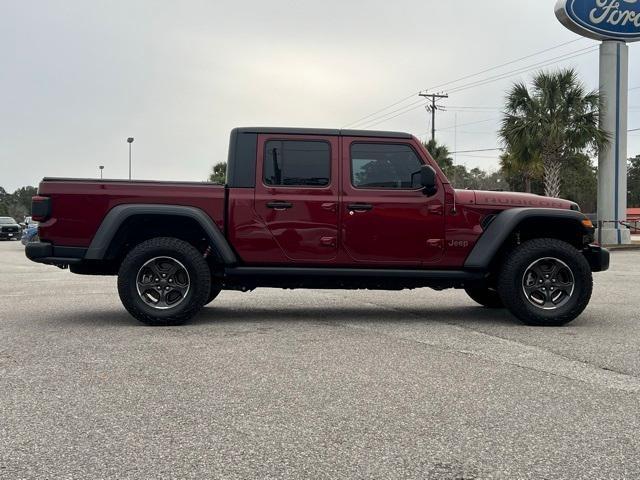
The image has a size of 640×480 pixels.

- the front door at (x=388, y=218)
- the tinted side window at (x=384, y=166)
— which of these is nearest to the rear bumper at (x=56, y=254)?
the front door at (x=388, y=218)

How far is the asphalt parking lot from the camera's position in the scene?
9.66 ft

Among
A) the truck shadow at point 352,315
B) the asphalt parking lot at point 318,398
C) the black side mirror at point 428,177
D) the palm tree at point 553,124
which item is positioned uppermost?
the palm tree at point 553,124

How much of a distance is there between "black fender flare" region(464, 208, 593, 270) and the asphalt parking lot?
27.4 inches

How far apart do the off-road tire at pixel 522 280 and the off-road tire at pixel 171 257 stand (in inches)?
120

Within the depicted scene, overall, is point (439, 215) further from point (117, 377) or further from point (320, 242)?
point (117, 377)

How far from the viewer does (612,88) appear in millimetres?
25703

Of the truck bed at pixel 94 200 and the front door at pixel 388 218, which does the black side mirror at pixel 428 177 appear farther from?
the truck bed at pixel 94 200

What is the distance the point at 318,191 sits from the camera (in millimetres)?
6621

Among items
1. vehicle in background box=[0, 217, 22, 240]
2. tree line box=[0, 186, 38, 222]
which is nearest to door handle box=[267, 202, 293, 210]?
vehicle in background box=[0, 217, 22, 240]

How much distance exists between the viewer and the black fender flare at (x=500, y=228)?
6.51m

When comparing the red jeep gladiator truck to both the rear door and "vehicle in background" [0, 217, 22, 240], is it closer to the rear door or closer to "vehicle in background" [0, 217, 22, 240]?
the rear door

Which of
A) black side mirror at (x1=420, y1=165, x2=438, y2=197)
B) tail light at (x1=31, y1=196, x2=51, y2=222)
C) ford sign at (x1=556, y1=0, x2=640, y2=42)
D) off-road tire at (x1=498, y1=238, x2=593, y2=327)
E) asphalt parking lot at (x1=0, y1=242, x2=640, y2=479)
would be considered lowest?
asphalt parking lot at (x1=0, y1=242, x2=640, y2=479)

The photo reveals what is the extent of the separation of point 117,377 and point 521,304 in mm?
4068

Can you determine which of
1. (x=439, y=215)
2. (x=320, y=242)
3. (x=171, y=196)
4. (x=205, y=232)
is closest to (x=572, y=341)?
(x=439, y=215)
